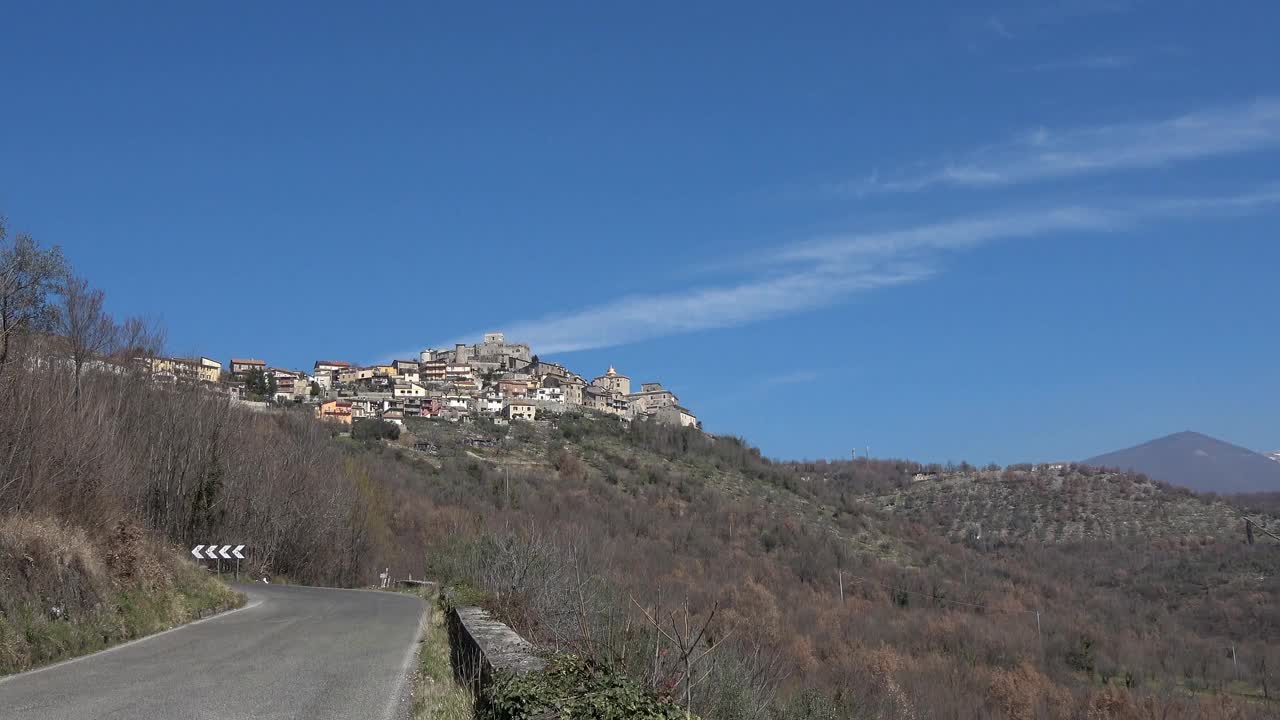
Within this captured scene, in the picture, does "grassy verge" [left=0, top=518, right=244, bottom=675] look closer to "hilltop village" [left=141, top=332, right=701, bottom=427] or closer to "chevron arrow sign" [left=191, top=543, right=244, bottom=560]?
"chevron arrow sign" [left=191, top=543, right=244, bottom=560]

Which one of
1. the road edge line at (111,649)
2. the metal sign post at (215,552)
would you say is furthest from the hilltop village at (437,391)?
the road edge line at (111,649)

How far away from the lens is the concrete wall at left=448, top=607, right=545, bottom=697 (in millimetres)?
8870

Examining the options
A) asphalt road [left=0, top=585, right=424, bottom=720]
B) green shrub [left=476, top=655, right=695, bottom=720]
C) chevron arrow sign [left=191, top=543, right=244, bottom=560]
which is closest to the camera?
green shrub [left=476, top=655, right=695, bottom=720]

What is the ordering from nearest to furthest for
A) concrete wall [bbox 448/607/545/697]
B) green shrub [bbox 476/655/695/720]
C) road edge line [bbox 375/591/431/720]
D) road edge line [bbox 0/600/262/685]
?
1. green shrub [bbox 476/655/695/720]
2. concrete wall [bbox 448/607/545/697]
3. road edge line [bbox 375/591/431/720]
4. road edge line [bbox 0/600/262/685]

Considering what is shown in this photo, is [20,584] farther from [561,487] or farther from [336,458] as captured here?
[561,487]

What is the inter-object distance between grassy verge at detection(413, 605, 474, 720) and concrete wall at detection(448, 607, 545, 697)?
140 mm

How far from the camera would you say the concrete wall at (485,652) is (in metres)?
8.87

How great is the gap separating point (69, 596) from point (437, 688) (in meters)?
6.77

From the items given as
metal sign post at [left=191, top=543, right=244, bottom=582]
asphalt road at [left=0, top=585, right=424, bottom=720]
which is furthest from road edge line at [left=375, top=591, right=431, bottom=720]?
metal sign post at [left=191, top=543, right=244, bottom=582]

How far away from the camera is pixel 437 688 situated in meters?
10.7

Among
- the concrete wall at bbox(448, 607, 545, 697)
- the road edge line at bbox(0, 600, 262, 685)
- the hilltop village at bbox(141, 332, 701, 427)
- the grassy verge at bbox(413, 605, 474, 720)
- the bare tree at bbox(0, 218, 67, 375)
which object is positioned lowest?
Answer: the road edge line at bbox(0, 600, 262, 685)

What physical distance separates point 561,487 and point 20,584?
7495cm

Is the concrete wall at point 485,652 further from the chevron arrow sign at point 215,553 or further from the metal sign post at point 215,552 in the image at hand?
the chevron arrow sign at point 215,553

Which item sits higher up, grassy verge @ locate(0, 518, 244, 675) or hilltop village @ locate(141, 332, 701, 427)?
hilltop village @ locate(141, 332, 701, 427)
